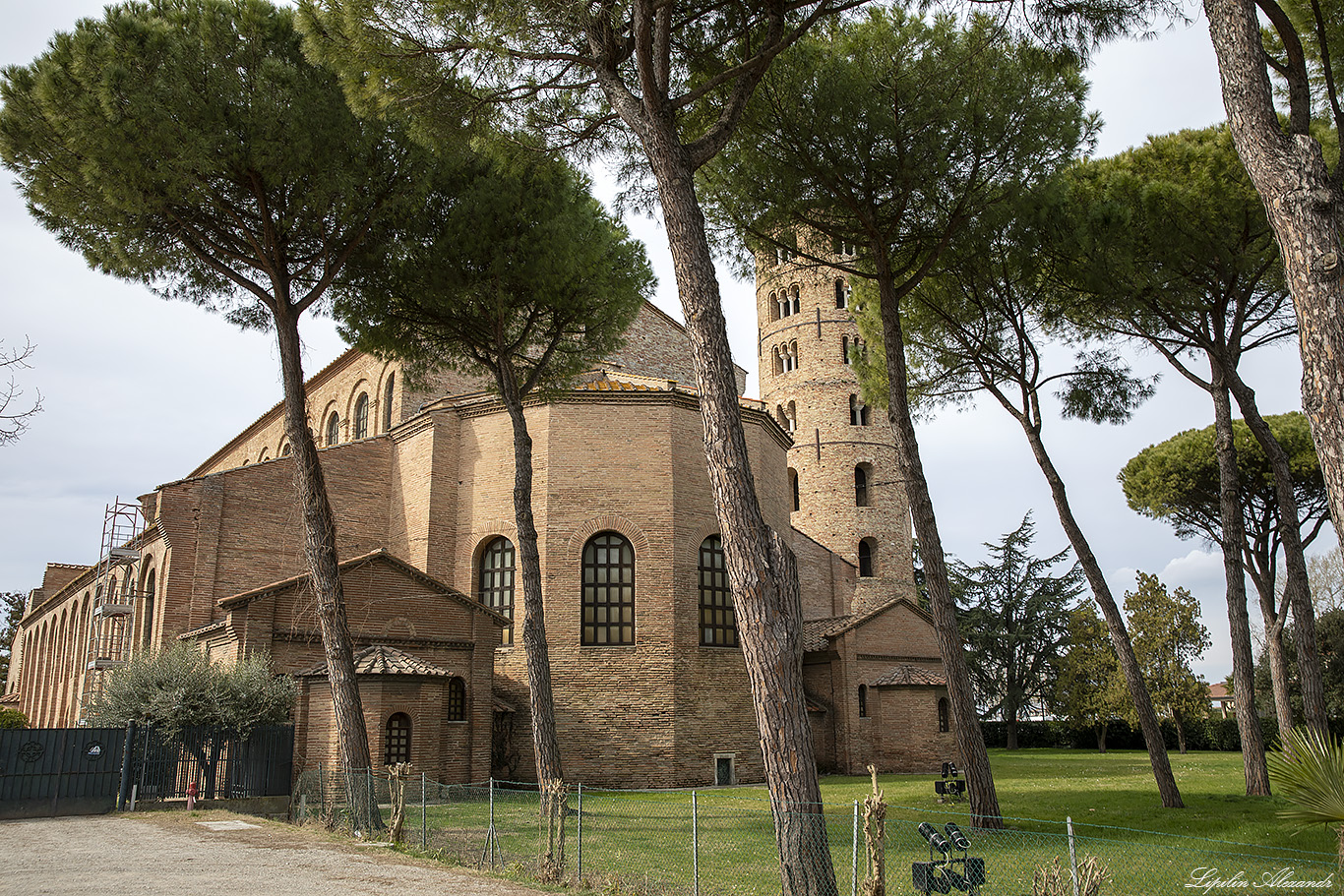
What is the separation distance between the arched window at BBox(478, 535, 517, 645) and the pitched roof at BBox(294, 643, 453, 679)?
3.01 metres

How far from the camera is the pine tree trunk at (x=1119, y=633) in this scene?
13.0 meters

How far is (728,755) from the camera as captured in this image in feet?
61.3

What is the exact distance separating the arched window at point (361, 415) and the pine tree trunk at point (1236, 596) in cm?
2104

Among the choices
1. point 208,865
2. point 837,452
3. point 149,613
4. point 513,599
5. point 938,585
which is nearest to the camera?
point 208,865

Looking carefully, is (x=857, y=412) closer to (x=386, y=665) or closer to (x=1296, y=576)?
(x=1296, y=576)

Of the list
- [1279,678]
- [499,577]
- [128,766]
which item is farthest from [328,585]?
[1279,678]

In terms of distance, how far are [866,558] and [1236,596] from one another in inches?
592

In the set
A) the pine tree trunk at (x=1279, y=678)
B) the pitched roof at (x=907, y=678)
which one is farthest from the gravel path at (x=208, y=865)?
the pitched roof at (x=907, y=678)

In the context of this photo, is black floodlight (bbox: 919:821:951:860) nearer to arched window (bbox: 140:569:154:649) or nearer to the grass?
the grass

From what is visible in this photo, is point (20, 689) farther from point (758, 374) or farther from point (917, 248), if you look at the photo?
point (917, 248)

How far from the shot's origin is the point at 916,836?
34.5 feet

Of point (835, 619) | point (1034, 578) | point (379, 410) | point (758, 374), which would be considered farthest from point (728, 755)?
point (1034, 578)

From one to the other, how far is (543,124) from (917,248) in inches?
228

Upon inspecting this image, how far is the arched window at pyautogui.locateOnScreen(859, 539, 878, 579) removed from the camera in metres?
28.8
